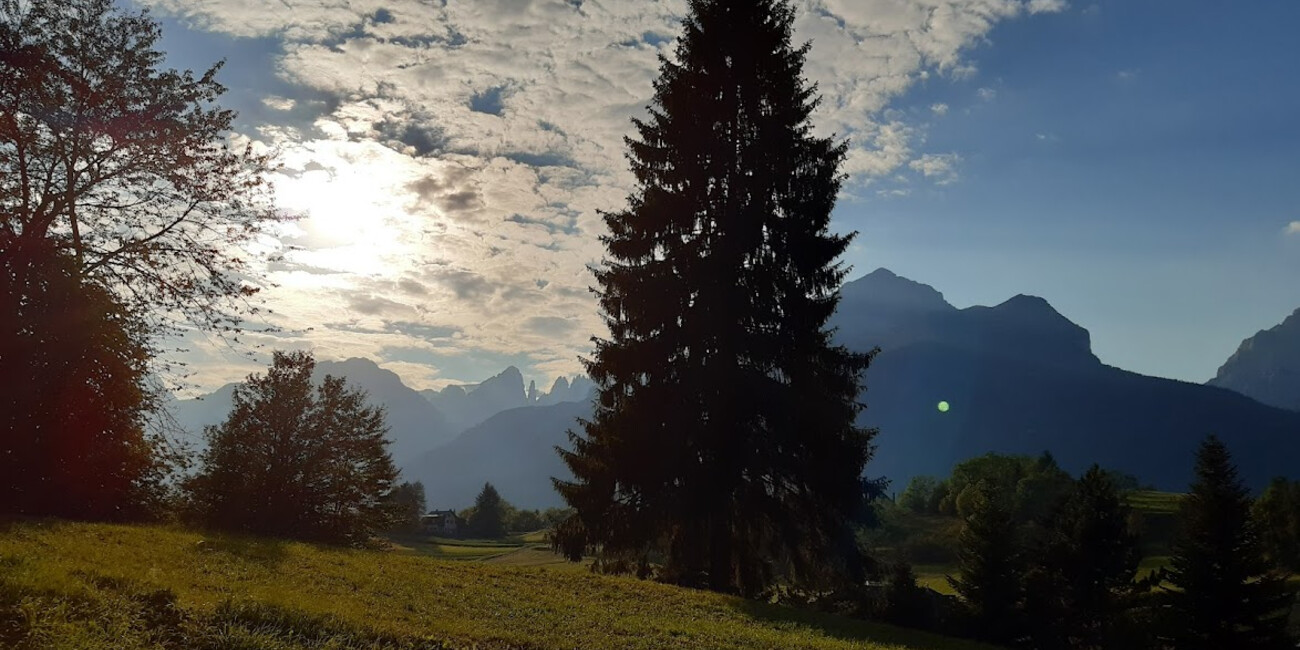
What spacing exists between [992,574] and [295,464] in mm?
34007

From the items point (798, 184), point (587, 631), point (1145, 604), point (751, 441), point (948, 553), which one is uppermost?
point (798, 184)

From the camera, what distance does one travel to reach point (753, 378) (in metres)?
19.6

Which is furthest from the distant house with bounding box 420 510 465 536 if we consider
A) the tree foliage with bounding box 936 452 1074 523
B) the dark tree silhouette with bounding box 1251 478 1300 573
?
the dark tree silhouette with bounding box 1251 478 1300 573

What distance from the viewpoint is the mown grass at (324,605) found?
6.38 meters


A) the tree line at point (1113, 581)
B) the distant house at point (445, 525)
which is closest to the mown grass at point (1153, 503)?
the tree line at point (1113, 581)

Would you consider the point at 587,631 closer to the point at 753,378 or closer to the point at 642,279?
the point at 753,378

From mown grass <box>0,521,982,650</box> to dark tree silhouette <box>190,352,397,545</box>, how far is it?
11.3m

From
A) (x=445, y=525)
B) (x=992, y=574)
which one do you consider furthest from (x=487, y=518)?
(x=992, y=574)

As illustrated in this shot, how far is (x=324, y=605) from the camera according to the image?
8.53 meters

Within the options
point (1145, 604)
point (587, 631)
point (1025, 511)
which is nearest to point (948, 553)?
point (1025, 511)

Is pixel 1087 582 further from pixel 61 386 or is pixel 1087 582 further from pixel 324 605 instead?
pixel 61 386

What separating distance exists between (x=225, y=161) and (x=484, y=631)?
1221cm

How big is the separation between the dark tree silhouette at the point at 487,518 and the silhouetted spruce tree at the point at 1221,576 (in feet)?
394

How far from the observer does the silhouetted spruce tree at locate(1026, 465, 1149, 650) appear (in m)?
34.0
